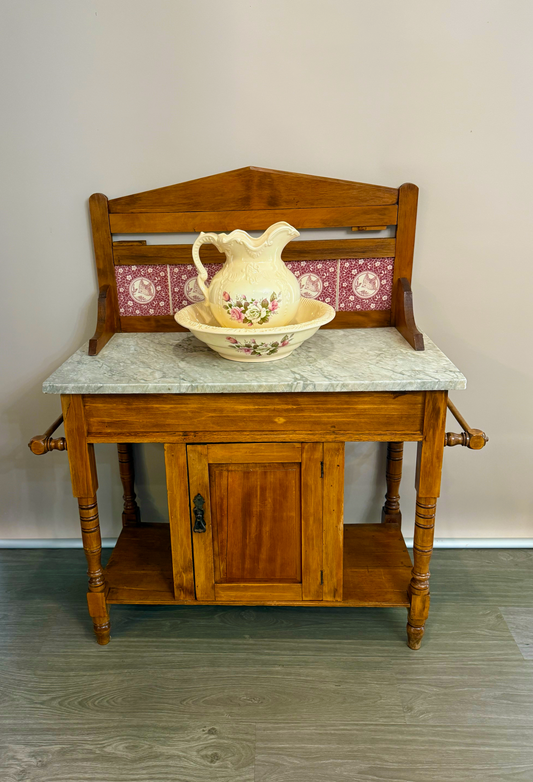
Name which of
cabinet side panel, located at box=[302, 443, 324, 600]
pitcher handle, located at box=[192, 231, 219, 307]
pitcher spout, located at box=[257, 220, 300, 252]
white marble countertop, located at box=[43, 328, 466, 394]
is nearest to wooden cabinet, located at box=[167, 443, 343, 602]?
cabinet side panel, located at box=[302, 443, 324, 600]

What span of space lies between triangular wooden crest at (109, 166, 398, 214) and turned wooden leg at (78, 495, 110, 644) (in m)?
0.83

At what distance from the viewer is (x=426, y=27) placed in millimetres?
1581

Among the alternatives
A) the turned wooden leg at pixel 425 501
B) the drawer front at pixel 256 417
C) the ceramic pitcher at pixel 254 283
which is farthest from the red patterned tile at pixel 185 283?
the turned wooden leg at pixel 425 501

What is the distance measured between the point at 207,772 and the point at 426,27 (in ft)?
6.09

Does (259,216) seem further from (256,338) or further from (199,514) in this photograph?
(199,514)

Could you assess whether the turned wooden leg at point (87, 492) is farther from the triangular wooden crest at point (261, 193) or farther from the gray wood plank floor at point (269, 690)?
the triangular wooden crest at point (261, 193)

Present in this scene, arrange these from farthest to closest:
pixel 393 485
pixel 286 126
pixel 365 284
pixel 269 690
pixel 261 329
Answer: pixel 393 485 → pixel 365 284 → pixel 286 126 → pixel 269 690 → pixel 261 329

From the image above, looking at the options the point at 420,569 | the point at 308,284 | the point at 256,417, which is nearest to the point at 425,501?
the point at 420,569

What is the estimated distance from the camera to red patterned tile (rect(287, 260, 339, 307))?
1.75m

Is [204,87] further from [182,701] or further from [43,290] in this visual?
[182,701]

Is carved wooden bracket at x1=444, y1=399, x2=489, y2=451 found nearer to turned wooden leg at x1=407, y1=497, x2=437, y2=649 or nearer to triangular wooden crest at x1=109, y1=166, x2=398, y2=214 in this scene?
turned wooden leg at x1=407, y1=497, x2=437, y2=649

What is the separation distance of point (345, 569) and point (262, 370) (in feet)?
2.22

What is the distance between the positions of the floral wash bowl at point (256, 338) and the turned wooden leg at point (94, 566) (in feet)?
1.67

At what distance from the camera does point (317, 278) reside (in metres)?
1.76
